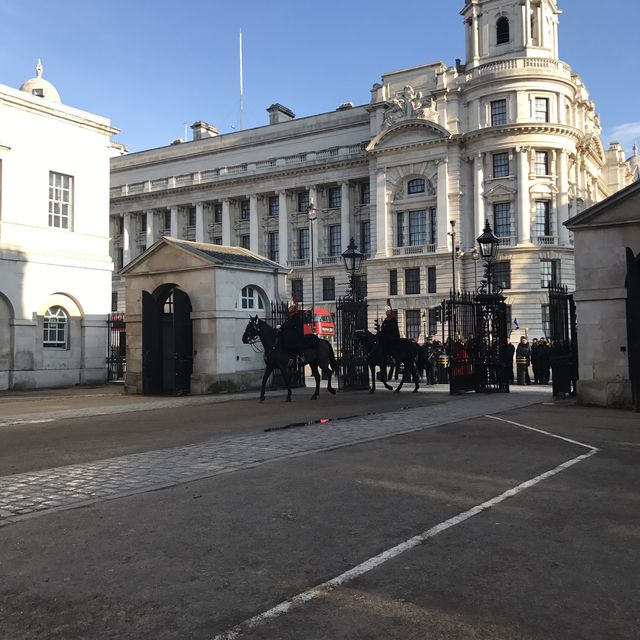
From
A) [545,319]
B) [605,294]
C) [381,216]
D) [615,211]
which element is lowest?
[605,294]

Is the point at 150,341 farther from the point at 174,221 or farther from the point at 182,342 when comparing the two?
the point at 174,221

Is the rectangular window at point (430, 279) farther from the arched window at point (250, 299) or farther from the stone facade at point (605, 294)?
the stone facade at point (605, 294)

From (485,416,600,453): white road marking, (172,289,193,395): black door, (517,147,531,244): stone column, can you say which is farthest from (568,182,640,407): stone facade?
(517,147,531,244): stone column

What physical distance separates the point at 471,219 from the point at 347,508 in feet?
176

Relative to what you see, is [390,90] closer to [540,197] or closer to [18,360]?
[540,197]

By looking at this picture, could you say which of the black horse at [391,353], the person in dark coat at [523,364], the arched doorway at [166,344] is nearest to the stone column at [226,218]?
the person in dark coat at [523,364]

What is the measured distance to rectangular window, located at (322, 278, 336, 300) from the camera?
65.8 metres

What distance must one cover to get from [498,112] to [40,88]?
123 feet

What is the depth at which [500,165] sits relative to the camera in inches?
2188

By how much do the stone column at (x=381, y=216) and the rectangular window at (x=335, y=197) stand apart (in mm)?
6829

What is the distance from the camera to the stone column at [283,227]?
68.6m

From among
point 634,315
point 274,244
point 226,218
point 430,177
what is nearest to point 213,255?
point 634,315

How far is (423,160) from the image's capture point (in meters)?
58.9

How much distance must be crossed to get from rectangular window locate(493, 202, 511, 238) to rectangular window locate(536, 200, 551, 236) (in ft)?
7.73
